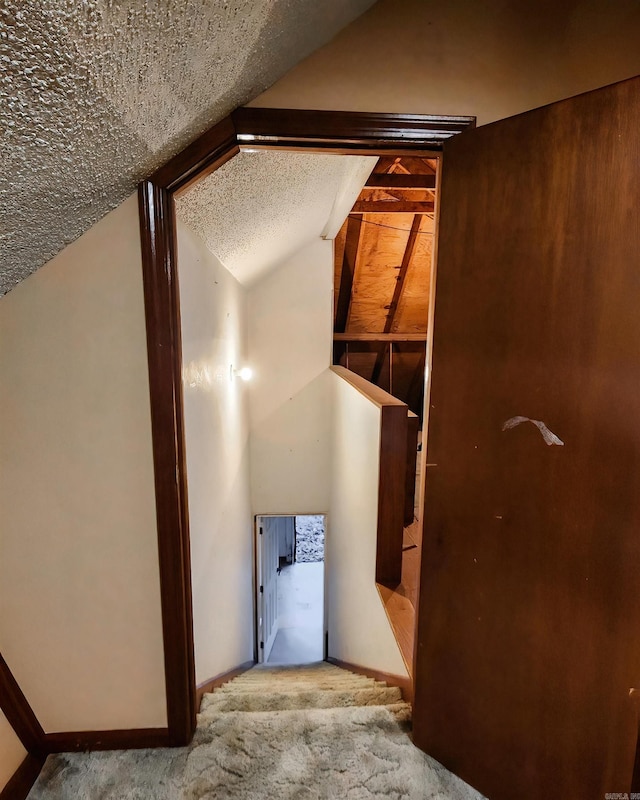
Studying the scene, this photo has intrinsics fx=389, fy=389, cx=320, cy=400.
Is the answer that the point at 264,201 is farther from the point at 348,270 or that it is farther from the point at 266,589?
the point at 266,589

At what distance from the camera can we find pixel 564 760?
927mm

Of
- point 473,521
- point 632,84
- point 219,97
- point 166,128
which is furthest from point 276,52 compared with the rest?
point 473,521

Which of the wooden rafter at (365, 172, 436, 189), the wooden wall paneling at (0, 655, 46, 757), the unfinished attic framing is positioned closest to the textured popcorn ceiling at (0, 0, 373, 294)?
the wooden wall paneling at (0, 655, 46, 757)

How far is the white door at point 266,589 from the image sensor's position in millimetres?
3791

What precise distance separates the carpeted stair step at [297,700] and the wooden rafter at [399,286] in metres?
4.10

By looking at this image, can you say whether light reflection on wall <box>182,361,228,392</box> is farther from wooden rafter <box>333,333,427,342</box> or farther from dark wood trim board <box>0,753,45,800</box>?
wooden rafter <box>333,333,427,342</box>

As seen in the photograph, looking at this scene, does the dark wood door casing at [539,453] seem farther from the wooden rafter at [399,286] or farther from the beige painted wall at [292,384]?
the wooden rafter at [399,286]

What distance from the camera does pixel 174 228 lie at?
1.04 meters

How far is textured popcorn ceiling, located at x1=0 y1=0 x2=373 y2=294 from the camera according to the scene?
50 cm

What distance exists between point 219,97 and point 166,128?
0.14 meters

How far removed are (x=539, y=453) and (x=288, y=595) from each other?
4957 mm

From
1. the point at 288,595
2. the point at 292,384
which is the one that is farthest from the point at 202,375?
the point at 288,595

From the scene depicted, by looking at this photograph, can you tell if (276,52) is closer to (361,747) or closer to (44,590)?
(44,590)

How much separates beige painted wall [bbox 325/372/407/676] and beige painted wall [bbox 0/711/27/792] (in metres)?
1.22
